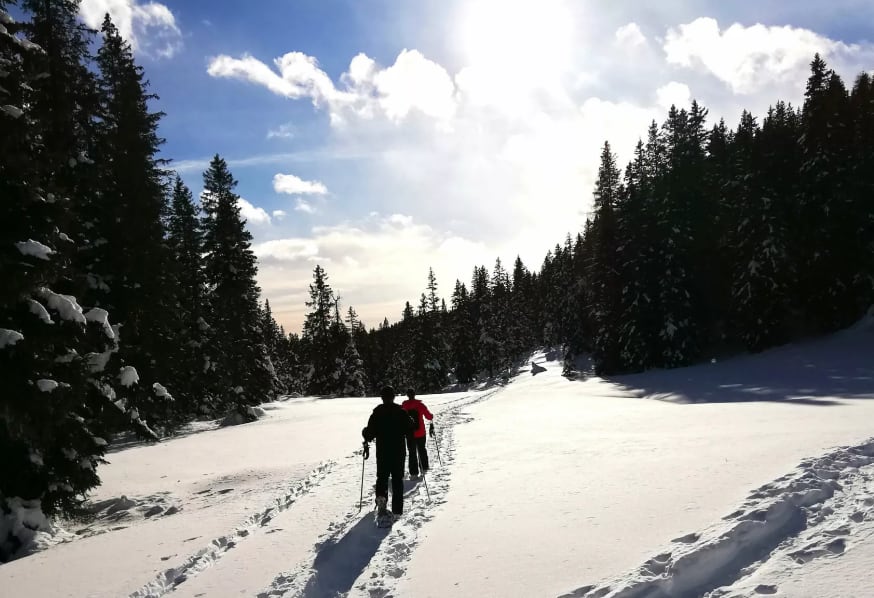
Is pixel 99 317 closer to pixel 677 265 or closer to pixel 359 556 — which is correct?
pixel 359 556

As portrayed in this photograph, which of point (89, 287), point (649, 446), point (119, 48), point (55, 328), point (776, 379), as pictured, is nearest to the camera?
point (55, 328)

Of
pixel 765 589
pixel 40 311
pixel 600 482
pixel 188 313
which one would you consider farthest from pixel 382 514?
pixel 188 313

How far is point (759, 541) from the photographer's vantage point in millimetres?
5285

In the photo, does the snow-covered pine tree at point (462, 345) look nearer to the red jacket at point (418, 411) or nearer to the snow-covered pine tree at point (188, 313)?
the snow-covered pine tree at point (188, 313)

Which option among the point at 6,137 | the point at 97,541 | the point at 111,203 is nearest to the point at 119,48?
the point at 111,203

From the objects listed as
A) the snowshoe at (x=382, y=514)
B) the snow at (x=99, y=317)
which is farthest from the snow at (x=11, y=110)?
the snowshoe at (x=382, y=514)

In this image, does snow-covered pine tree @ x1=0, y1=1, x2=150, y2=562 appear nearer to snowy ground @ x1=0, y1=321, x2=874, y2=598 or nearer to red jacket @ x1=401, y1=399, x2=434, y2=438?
snowy ground @ x1=0, y1=321, x2=874, y2=598

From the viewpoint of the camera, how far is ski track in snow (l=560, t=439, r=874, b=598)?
15.2ft

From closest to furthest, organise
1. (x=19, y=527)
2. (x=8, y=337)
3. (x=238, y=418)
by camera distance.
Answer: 1. (x=8, y=337)
2. (x=19, y=527)
3. (x=238, y=418)

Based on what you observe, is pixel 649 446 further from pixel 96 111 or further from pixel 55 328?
pixel 96 111

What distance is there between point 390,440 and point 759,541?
17.6 feet

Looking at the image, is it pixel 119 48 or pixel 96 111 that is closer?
pixel 96 111

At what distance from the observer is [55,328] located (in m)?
Answer: 9.59

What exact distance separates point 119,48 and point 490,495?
2335cm
